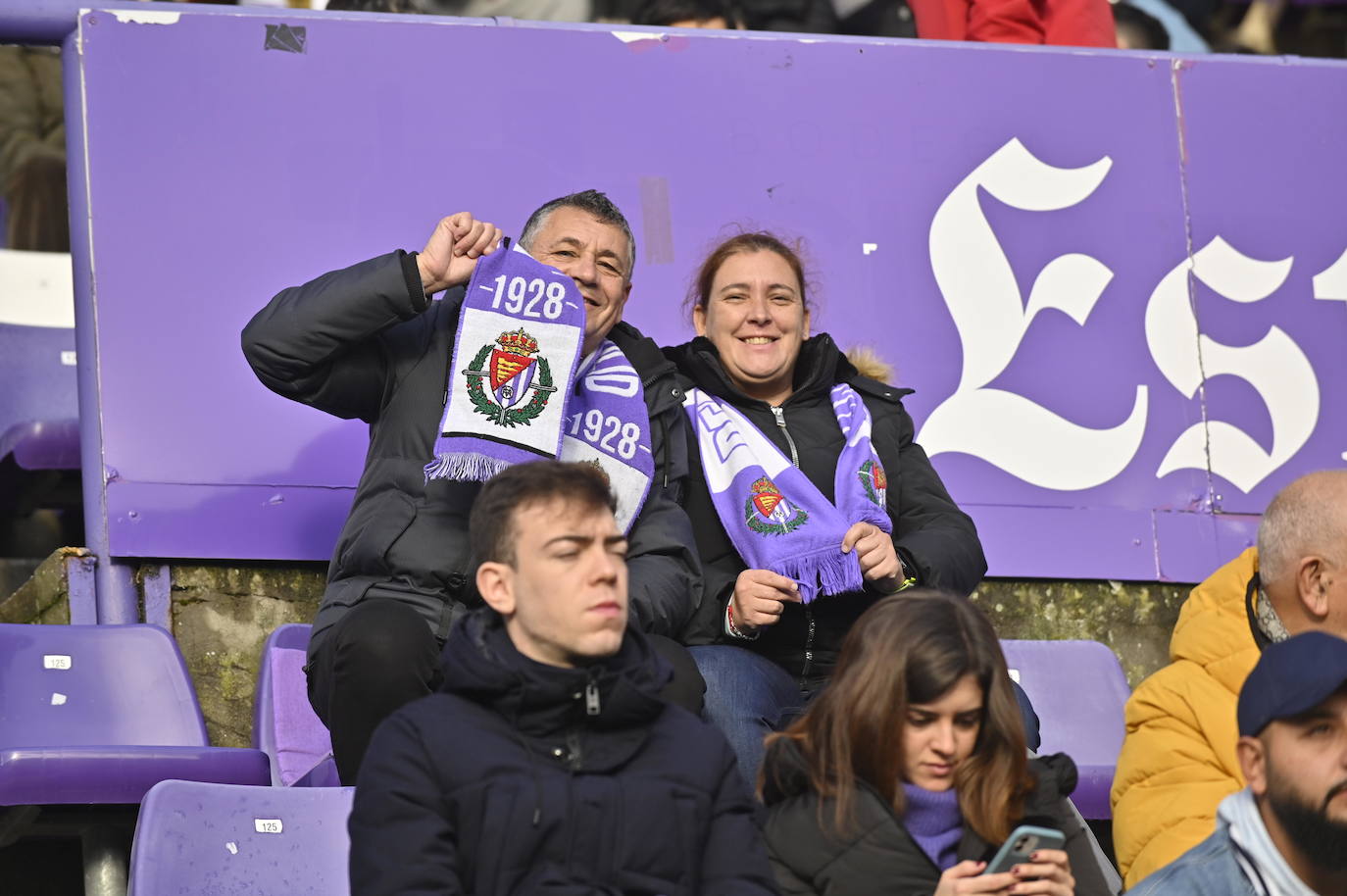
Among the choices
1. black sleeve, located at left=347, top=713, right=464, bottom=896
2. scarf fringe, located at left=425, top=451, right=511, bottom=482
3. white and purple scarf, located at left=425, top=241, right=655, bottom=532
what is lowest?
black sleeve, located at left=347, top=713, right=464, bottom=896

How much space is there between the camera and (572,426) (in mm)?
3453

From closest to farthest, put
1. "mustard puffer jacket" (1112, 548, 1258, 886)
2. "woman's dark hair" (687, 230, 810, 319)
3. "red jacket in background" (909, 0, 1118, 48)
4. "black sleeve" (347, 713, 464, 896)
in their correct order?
1. "black sleeve" (347, 713, 464, 896)
2. "mustard puffer jacket" (1112, 548, 1258, 886)
3. "woman's dark hair" (687, 230, 810, 319)
4. "red jacket in background" (909, 0, 1118, 48)

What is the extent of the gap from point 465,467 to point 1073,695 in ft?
5.44

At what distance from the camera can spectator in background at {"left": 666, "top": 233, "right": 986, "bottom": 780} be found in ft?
10.8

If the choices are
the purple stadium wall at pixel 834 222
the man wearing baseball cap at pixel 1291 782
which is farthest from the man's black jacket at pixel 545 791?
the purple stadium wall at pixel 834 222

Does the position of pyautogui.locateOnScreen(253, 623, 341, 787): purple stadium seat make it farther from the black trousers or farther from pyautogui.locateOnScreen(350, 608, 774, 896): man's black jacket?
pyautogui.locateOnScreen(350, 608, 774, 896): man's black jacket

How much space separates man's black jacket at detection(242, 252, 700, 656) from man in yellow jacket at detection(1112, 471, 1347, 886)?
32.6 inches

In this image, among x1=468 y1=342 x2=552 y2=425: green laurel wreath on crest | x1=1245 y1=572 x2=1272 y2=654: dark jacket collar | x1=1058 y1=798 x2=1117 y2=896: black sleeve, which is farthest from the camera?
x1=468 y1=342 x2=552 y2=425: green laurel wreath on crest

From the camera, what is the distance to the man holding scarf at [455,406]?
3133 millimetres

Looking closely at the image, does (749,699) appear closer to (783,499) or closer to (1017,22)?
(783,499)

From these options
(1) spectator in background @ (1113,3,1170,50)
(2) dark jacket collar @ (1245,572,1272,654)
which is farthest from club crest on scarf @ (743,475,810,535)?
(1) spectator in background @ (1113,3,1170,50)

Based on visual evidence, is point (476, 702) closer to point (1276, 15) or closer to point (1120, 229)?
point (1120, 229)

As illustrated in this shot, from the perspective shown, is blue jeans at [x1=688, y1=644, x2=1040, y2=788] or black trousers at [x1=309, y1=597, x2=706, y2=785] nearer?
black trousers at [x1=309, y1=597, x2=706, y2=785]

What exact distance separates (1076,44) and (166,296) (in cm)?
250
